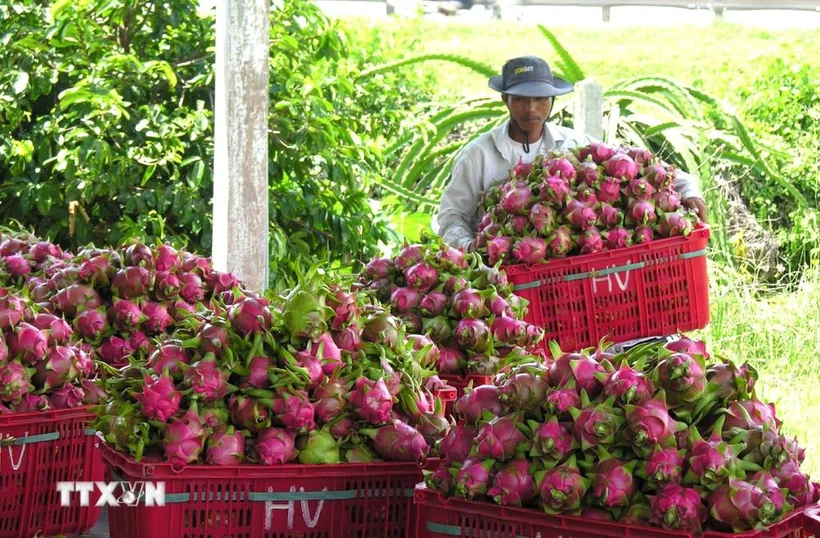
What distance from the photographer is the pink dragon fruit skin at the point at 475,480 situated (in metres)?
1.87

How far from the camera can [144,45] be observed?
237 inches

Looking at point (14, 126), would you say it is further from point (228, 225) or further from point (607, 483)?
point (607, 483)

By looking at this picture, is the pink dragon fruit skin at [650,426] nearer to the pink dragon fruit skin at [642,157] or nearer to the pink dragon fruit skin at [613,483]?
the pink dragon fruit skin at [613,483]

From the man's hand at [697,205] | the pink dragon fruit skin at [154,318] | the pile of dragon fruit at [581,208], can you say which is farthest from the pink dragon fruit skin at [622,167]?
the pink dragon fruit skin at [154,318]

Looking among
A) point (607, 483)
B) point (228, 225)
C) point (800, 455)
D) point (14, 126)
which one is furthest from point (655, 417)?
point (14, 126)

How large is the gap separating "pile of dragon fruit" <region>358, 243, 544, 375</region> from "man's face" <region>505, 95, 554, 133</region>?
1.22 m

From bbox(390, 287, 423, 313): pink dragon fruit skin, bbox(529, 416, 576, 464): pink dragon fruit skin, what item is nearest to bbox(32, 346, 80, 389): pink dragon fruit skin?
bbox(390, 287, 423, 313): pink dragon fruit skin

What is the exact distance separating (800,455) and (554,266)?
167 centimetres

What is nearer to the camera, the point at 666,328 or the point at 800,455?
the point at 800,455

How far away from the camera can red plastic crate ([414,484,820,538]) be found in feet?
5.79

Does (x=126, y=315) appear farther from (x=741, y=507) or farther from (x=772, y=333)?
(x=772, y=333)

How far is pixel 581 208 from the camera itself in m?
3.59

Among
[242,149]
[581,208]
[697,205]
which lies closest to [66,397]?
[581,208]

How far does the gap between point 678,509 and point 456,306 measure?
4.38 ft
